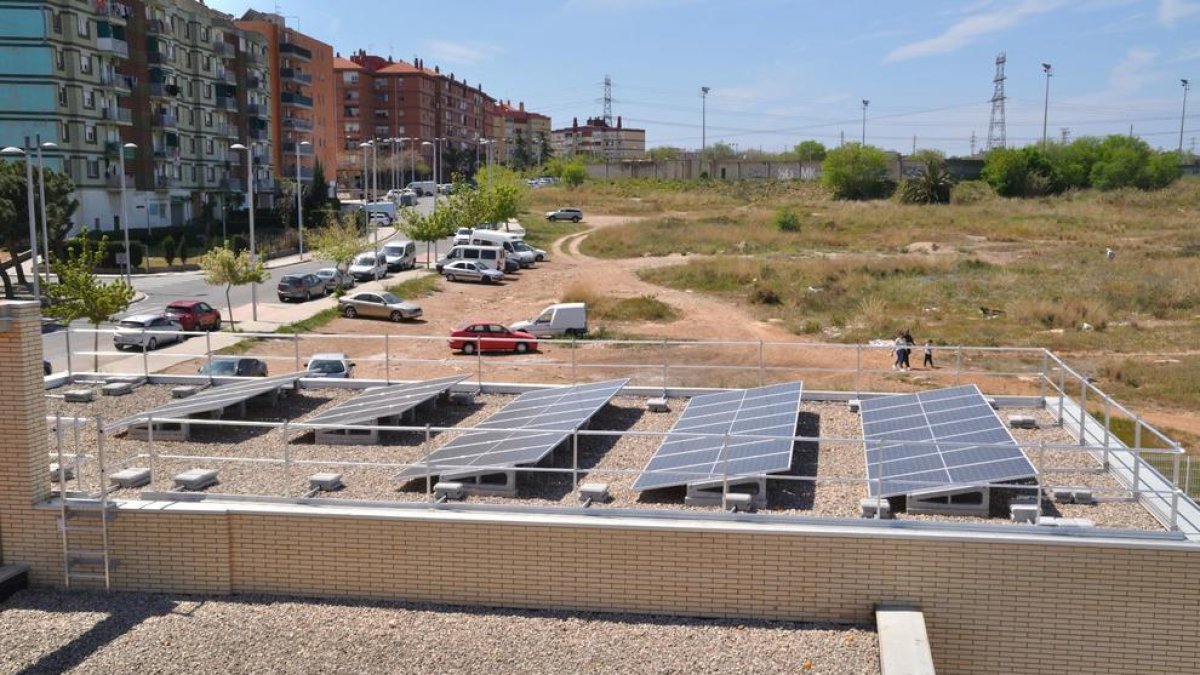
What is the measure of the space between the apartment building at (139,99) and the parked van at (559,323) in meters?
27.5

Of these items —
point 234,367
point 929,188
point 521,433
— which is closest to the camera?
point 521,433

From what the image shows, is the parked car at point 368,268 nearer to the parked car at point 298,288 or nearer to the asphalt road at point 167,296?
the asphalt road at point 167,296

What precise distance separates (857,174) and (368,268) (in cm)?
8447

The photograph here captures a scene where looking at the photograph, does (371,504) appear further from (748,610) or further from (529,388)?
(529,388)

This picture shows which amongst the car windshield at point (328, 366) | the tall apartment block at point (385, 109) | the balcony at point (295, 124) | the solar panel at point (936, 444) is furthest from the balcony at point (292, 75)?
the solar panel at point (936, 444)

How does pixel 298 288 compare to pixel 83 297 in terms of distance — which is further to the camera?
pixel 298 288

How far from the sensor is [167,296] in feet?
162

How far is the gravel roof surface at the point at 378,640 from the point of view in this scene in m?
9.45

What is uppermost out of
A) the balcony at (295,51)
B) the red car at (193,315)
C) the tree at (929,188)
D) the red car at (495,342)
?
the balcony at (295,51)

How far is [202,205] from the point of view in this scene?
260 feet

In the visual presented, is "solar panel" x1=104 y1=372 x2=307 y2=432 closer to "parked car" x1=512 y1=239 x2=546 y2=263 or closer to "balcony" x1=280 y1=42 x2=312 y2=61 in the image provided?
"parked car" x1=512 y1=239 x2=546 y2=263

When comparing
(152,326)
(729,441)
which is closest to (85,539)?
(729,441)

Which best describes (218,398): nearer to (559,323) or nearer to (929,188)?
(559,323)

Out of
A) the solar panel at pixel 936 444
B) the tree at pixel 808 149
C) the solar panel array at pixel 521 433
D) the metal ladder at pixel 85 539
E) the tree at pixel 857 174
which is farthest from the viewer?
the tree at pixel 808 149
